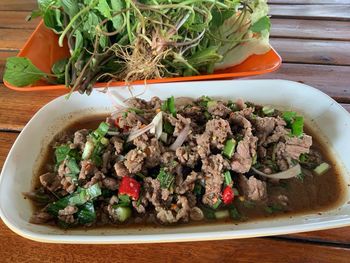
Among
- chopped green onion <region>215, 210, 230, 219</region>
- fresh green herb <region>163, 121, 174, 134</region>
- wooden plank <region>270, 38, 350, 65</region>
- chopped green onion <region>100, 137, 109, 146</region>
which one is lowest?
chopped green onion <region>215, 210, 230, 219</region>

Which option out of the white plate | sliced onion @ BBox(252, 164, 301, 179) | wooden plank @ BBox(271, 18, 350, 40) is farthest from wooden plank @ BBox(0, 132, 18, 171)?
wooden plank @ BBox(271, 18, 350, 40)

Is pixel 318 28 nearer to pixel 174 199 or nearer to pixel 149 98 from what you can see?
pixel 149 98

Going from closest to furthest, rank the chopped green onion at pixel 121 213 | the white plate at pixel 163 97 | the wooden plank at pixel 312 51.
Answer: the white plate at pixel 163 97 → the chopped green onion at pixel 121 213 → the wooden plank at pixel 312 51

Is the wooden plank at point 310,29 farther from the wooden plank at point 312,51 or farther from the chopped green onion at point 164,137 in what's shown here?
the chopped green onion at point 164,137

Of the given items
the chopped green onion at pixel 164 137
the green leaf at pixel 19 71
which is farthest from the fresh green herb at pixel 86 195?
the green leaf at pixel 19 71

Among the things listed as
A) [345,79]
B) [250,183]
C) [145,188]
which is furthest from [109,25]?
[345,79]

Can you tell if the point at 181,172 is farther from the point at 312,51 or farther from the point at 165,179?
the point at 312,51

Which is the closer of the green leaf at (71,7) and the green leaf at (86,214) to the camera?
the green leaf at (86,214)

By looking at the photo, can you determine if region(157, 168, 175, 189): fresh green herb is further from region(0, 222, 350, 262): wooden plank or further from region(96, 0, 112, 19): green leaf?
region(96, 0, 112, 19): green leaf
